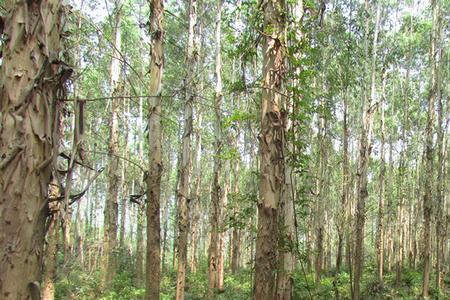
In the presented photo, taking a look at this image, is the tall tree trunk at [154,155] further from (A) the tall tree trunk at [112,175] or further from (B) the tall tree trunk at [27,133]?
(A) the tall tree trunk at [112,175]

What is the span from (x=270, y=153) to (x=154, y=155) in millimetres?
1963

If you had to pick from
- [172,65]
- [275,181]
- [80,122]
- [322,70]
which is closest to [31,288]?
[80,122]

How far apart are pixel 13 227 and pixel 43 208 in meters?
0.12

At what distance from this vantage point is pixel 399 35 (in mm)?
20281

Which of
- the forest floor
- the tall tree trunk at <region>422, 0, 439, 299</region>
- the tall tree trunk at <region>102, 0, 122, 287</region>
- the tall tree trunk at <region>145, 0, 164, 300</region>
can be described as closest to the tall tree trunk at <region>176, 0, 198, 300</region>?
the forest floor

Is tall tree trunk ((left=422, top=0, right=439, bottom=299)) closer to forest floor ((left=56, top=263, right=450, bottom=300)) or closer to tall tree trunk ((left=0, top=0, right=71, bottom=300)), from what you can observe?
forest floor ((left=56, top=263, right=450, bottom=300))

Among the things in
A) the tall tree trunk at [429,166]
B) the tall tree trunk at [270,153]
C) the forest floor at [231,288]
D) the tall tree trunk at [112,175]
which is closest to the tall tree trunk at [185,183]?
the forest floor at [231,288]

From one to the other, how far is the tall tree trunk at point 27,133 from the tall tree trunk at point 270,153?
2.88m

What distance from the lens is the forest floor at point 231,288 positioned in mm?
11105

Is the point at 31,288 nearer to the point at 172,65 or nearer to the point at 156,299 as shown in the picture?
the point at 156,299

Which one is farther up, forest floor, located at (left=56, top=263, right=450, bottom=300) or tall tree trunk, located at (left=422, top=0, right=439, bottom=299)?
tall tree trunk, located at (left=422, top=0, right=439, bottom=299)

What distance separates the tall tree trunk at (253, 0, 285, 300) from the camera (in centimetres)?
427

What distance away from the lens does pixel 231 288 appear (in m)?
15.3

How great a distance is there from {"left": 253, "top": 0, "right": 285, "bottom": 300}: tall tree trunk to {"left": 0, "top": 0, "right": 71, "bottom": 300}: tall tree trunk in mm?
2882
